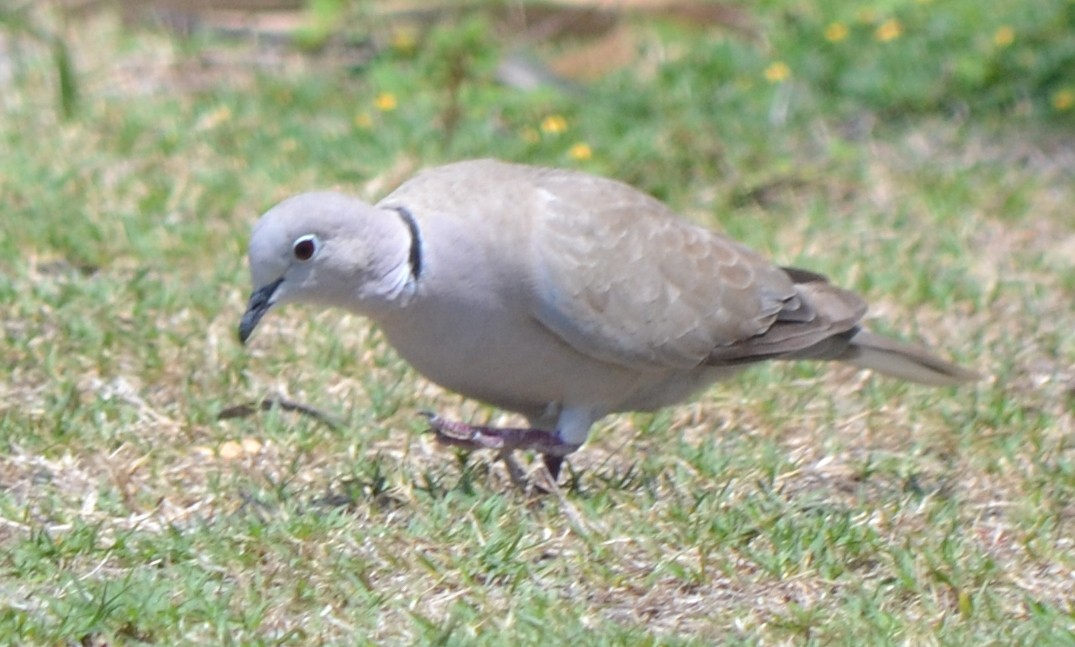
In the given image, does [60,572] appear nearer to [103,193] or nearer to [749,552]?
[749,552]

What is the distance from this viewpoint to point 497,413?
507 centimetres

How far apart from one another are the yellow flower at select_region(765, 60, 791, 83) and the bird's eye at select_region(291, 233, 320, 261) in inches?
166

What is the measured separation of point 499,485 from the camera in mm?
4387

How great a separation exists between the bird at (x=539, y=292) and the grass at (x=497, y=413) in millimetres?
252

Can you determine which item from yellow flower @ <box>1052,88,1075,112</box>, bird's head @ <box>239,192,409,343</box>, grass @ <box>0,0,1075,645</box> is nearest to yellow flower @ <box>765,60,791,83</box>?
grass @ <box>0,0,1075,645</box>

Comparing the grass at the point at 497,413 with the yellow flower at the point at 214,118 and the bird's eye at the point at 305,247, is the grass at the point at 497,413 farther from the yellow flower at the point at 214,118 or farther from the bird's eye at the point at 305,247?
the bird's eye at the point at 305,247

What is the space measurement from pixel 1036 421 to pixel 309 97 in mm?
3862

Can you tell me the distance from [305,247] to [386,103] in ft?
11.6

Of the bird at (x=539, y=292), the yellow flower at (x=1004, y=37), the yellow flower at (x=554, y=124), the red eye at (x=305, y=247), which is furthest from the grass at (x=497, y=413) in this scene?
the red eye at (x=305, y=247)

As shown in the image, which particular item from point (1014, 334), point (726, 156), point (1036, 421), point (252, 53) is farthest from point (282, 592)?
point (252, 53)

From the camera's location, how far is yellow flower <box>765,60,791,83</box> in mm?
7684

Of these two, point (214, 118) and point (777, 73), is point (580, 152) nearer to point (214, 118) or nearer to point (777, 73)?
point (777, 73)

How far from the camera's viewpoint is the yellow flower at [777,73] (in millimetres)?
7684

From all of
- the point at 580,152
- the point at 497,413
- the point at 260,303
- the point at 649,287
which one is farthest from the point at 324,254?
the point at 580,152
